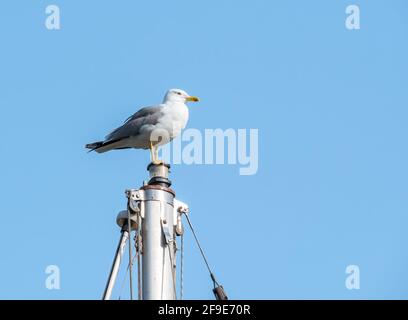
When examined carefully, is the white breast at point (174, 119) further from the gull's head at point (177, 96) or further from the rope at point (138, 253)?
the rope at point (138, 253)

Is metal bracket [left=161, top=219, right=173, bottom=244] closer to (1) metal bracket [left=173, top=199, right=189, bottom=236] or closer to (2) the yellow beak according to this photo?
(1) metal bracket [left=173, top=199, right=189, bottom=236]

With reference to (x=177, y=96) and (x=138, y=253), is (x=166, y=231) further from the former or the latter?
(x=177, y=96)

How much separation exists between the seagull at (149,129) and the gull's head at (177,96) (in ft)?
0.57

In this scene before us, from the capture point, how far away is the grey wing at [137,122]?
21438 millimetres

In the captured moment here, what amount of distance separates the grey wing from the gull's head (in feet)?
1.61

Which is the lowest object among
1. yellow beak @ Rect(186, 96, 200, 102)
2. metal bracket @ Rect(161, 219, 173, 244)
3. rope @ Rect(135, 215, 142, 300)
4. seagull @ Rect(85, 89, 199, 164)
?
rope @ Rect(135, 215, 142, 300)

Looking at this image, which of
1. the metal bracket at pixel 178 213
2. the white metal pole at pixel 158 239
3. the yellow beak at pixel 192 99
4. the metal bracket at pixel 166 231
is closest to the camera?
the white metal pole at pixel 158 239

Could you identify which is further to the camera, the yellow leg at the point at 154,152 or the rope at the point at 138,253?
the yellow leg at the point at 154,152

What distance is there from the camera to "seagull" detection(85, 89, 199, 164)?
2138 cm

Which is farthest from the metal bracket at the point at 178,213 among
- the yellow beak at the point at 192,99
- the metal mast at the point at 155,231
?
the yellow beak at the point at 192,99

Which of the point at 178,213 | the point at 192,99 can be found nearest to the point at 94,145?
the point at 192,99

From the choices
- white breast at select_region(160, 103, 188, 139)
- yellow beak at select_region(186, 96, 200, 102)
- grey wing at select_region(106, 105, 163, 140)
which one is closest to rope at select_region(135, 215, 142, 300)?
grey wing at select_region(106, 105, 163, 140)
